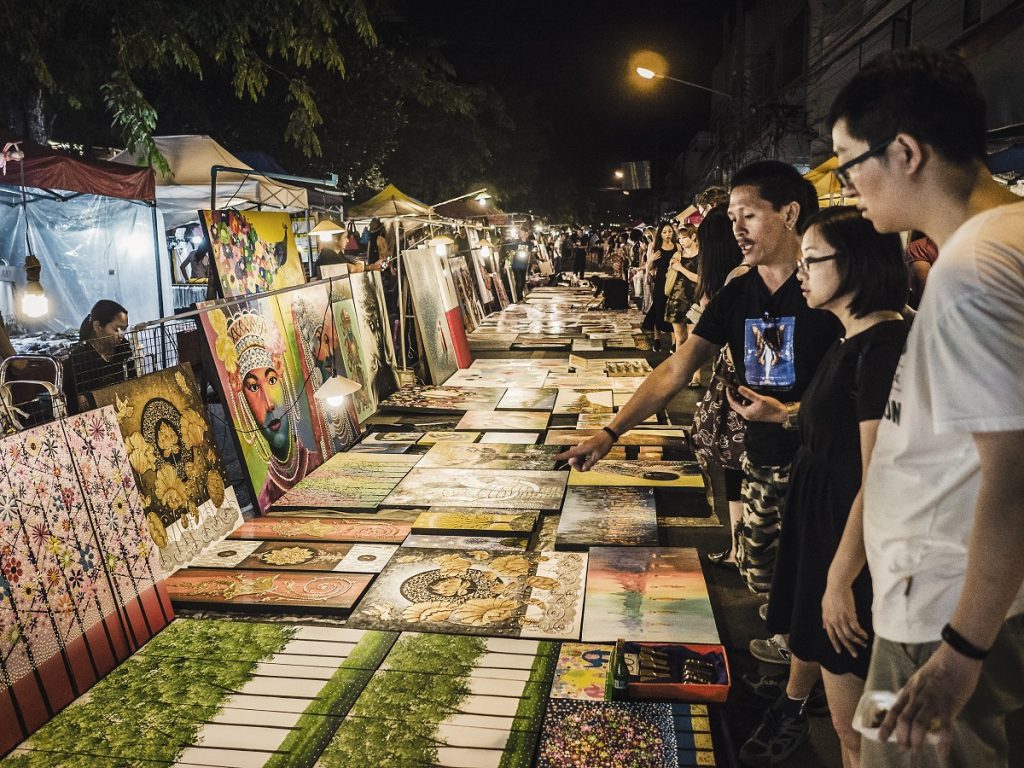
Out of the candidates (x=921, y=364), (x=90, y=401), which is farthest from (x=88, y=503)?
(x=921, y=364)

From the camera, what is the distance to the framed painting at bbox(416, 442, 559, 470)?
23.0ft

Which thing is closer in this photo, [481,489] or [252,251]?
[481,489]

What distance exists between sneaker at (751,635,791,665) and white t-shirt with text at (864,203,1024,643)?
7.98ft

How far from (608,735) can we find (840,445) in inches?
61.3

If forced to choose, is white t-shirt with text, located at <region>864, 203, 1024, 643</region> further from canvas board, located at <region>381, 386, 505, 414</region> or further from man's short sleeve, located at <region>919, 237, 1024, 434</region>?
canvas board, located at <region>381, 386, 505, 414</region>

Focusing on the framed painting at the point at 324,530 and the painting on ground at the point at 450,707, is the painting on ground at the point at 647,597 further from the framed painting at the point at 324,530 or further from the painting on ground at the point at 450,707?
the framed painting at the point at 324,530

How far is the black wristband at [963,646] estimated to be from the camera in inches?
53.7

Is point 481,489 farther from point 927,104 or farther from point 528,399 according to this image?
point 927,104

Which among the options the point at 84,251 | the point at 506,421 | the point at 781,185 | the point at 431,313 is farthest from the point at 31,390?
the point at 84,251

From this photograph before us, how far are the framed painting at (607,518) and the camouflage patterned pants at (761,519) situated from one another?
5.30ft

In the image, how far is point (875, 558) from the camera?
5.49 ft

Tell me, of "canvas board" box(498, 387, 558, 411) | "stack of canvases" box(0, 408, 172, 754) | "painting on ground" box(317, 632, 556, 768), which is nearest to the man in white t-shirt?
"painting on ground" box(317, 632, 556, 768)

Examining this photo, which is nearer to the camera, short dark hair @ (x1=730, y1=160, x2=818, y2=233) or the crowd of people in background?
the crowd of people in background

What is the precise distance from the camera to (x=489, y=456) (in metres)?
7.29
